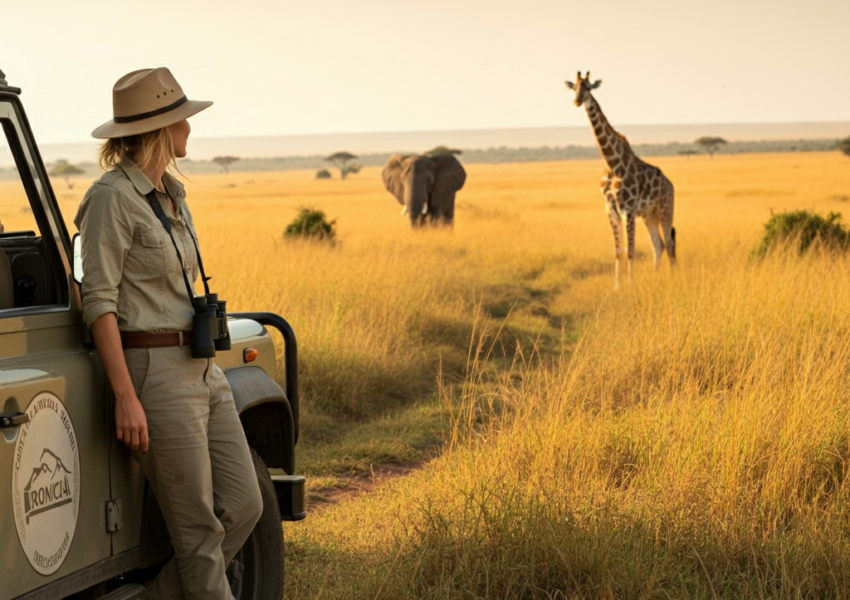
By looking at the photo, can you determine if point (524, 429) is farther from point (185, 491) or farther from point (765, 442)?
point (185, 491)

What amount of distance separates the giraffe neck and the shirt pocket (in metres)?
12.7

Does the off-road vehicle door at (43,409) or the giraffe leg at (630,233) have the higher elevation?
the off-road vehicle door at (43,409)

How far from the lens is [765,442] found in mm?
5020

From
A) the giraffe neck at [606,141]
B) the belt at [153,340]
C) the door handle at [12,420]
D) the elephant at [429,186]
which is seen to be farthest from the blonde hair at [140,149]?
the elephant at [429,186]

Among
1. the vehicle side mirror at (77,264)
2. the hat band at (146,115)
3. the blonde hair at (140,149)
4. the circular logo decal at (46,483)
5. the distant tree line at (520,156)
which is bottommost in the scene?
the distant tree line at (520,156)

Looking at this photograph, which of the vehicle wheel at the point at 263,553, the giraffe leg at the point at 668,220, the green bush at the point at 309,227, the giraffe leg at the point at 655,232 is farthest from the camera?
the green bush at the point at 309,227

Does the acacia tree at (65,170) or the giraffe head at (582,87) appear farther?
the acacia tree at (65,170)

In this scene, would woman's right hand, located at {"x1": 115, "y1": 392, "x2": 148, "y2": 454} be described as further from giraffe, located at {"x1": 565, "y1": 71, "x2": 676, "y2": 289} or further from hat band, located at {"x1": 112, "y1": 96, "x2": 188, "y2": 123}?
giraffe, located at {"x1": 565, "y1": 71, "x2": 676, "y2": 289}

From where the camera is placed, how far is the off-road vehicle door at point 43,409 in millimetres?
2469

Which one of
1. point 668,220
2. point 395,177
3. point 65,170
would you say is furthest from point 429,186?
point 65,170

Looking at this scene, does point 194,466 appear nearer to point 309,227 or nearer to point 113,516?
point 113,516

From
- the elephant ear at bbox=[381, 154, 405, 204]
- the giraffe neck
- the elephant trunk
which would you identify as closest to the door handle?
the giraffe neck

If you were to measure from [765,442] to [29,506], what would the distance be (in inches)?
145

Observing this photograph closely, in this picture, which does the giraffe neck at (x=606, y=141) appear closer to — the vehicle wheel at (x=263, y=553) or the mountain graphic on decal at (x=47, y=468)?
the vehicle wheel at (x=263, y=553)
